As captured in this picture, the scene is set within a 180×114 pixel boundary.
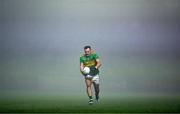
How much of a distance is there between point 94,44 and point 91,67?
361 millimetres

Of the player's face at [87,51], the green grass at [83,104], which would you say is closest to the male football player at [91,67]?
the player's face at [87,51]

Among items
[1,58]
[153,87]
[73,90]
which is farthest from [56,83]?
[153,87]

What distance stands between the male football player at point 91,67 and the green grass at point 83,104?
6.1 inches

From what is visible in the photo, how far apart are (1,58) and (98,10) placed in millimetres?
1641

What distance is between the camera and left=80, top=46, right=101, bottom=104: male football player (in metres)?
8.05

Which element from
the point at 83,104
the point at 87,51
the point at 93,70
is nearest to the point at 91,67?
the point at 93,70

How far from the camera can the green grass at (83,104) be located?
8.00 meters

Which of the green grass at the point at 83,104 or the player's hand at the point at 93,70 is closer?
the green grass at the point at 83,104

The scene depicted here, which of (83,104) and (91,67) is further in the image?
(91,67)

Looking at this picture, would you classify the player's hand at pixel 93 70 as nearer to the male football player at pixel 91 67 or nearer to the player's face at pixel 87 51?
the male football player at pixel 91 67

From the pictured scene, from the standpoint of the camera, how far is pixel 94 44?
317 inches

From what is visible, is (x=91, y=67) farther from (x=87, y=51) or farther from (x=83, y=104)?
(x=83, y=104)

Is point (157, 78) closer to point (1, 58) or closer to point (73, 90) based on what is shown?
point (73, 90)

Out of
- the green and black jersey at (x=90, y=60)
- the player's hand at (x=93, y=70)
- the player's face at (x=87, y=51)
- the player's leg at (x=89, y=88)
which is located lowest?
the player's leg at (x=89, y=88)
